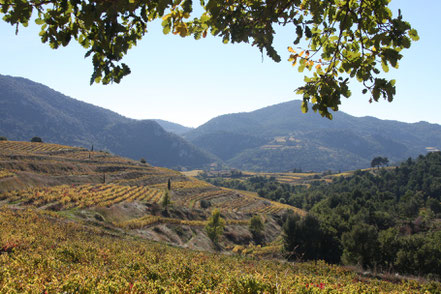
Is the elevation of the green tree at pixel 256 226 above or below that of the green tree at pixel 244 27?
below

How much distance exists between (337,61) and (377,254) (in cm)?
4320

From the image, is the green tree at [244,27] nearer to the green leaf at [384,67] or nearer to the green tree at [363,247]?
the green leaf at [384,67]

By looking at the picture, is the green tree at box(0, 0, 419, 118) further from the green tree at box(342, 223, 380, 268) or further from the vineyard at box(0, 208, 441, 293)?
the green tree at box(342, 223, 380, 268)

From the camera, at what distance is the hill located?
22.4ft

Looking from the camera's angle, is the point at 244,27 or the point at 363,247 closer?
the point at 244,27

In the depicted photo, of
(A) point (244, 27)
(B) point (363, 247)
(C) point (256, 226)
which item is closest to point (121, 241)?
(A) point (244, 27)

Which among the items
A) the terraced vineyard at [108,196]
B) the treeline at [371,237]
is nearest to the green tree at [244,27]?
the treeline at [371,237]

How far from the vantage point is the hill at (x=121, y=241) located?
22.4 ft

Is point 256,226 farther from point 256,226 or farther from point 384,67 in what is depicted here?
point 384,67

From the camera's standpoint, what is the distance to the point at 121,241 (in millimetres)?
25312

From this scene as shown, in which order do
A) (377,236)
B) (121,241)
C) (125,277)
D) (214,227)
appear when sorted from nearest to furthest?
(125,277) → (121,241) → (377,236) → (214,227)

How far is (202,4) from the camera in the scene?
4.83 metres

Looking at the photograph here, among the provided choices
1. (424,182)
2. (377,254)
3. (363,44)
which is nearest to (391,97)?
(363,44)

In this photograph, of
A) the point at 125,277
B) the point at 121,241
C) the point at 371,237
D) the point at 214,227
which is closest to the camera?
the point at 125,277
